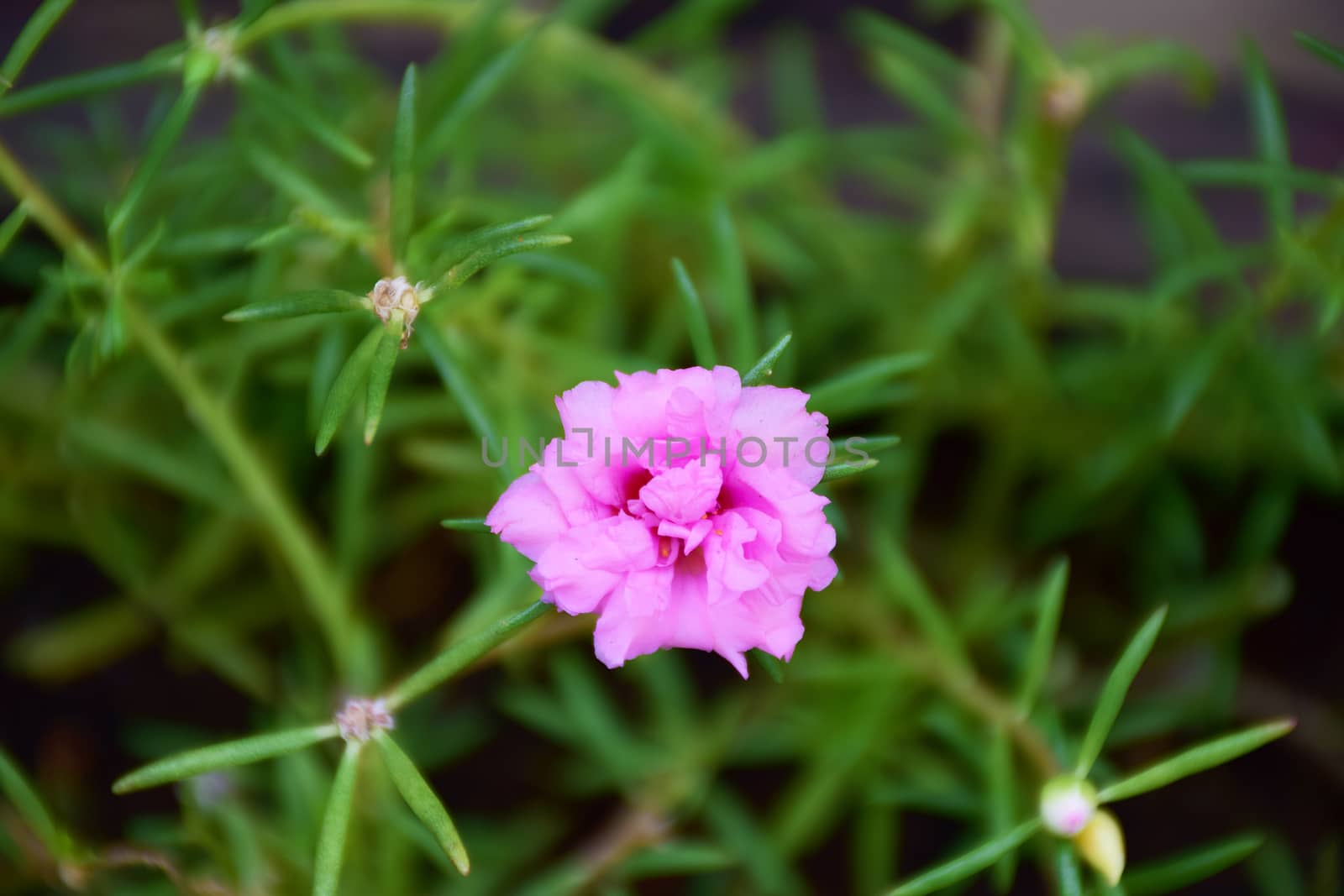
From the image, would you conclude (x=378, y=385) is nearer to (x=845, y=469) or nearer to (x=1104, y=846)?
(x=845, y=469)

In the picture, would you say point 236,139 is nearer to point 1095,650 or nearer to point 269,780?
point 269,780

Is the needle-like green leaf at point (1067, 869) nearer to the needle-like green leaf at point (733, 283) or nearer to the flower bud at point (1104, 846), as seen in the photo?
the flower bud at point (1104, 846)

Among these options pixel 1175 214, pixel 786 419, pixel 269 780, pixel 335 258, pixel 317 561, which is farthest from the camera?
pixel 269 780

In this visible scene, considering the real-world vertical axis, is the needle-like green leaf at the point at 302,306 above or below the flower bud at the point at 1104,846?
above

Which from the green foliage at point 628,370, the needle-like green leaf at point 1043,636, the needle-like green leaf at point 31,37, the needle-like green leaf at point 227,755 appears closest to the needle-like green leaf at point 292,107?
the green foliage at point 628,370

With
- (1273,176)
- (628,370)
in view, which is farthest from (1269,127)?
(628,370)

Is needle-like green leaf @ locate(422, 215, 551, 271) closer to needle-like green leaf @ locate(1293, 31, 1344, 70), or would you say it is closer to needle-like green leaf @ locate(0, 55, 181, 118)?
needle-like green leaf @ locate(0, 55, 181, 118)

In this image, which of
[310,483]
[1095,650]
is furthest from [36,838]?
[1095,650]
